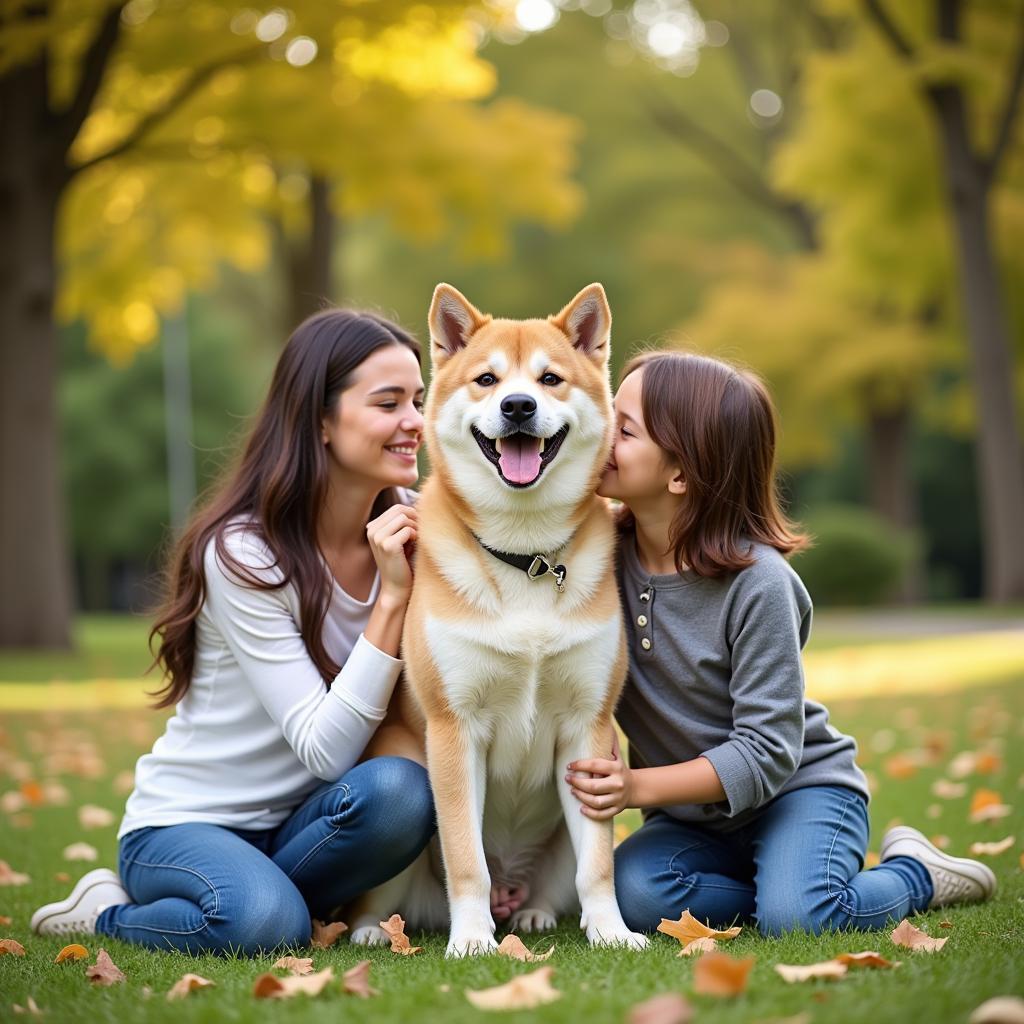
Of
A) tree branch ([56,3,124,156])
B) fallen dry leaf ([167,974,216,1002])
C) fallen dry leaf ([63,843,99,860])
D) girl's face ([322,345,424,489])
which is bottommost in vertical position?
fallen dry leaf ([63,843,99,860])

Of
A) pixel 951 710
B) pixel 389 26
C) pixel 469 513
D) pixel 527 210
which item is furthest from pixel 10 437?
pixel 469 513

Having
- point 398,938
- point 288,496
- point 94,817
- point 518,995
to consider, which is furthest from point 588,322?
point 94,817

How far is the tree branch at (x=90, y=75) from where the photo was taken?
10406 mm

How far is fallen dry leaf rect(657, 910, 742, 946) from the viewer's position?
297 centimetres

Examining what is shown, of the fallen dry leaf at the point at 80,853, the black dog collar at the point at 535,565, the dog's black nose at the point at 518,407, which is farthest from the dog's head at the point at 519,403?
the fallen dry leaf at the point at 80,853

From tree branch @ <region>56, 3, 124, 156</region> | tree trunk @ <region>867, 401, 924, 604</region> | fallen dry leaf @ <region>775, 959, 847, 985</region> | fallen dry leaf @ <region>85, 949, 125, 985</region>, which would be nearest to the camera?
fallen dry leaf @ <region>775, 959, 847, 985</region>

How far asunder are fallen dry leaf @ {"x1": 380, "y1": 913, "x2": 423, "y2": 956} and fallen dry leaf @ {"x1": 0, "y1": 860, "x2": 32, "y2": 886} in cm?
146

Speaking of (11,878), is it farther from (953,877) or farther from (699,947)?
(953,877)

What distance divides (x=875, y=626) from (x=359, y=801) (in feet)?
37.9

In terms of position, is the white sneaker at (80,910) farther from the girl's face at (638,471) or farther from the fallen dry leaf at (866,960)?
the fallen dry leaf at (866,960)

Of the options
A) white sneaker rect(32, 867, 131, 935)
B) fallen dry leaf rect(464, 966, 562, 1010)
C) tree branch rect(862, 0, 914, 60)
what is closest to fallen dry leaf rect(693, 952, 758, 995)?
fallen dry leaf rect(464, 966, 562, 1010)

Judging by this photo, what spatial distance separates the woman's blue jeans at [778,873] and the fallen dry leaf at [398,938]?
23.0 inches

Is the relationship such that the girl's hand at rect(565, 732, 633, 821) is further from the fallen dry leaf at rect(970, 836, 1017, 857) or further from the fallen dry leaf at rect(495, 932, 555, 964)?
the fallen dry leaf at rect(970, 836, 1017, 857)

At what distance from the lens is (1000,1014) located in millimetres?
2061
